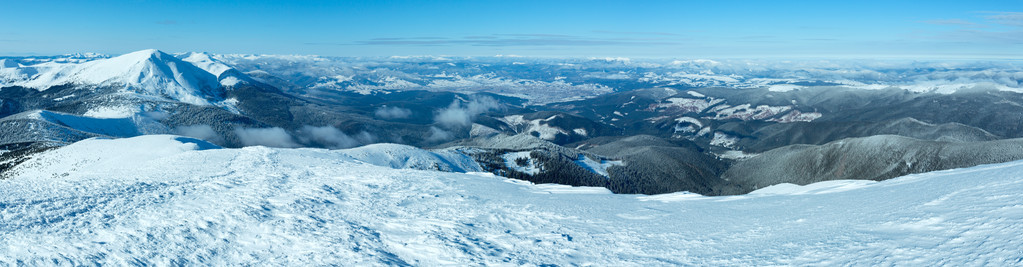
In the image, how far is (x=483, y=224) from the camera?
24.2m

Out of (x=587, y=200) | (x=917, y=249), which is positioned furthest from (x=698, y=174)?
(x=917, y=249)

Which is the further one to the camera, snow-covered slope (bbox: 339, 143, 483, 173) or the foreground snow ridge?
snow-covered slope (bbox: 339, 143, 483, 173)

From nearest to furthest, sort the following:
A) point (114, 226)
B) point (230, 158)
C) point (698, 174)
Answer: point (114, 226) → point (230, 158) → point (698, 174)

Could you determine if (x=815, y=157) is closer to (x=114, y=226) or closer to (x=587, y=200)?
(x=587, y=200)

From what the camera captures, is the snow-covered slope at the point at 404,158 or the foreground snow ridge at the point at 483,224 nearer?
the foreground snow ridge at the point at 483,224

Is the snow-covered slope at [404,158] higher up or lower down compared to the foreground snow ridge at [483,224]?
lower down

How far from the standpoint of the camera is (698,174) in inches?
7156

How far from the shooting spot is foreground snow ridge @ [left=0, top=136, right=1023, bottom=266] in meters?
16.6

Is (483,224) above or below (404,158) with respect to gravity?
above

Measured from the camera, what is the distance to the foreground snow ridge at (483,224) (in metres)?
16.6

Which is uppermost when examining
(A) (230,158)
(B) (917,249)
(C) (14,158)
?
(B) (917,249)

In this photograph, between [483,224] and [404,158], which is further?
[404,158]

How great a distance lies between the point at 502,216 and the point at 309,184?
53.3 ft

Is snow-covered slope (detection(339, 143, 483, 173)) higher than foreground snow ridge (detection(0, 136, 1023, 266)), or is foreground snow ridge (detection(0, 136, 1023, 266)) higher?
foreground snow ridge (detection(0, 136, 1023, 266))
